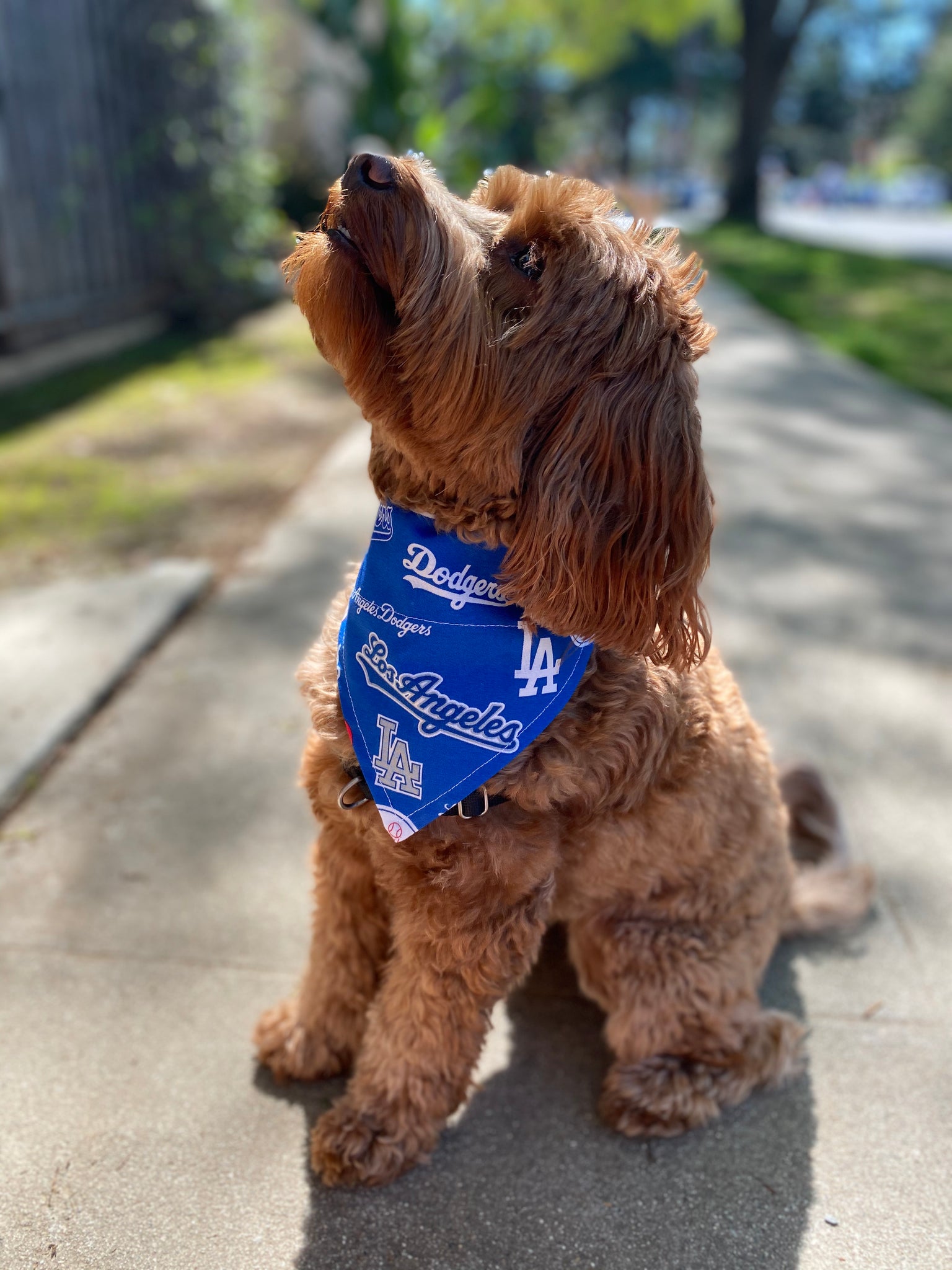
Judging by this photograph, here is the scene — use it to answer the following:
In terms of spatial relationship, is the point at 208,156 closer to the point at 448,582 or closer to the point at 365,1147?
the point at 448,582

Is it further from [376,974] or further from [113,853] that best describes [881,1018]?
[113,853]

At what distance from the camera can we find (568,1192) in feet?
6.28

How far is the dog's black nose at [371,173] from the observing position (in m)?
1.47

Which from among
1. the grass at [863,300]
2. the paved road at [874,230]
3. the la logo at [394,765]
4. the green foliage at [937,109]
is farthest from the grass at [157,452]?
the green foliage at [937,109]

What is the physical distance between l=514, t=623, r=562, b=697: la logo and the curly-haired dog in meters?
0.08

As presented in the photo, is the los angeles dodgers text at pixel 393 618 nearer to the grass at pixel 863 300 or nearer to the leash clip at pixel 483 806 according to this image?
the leash clip at pixel 483 806

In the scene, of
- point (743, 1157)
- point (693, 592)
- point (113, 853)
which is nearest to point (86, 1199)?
point (113, 853)

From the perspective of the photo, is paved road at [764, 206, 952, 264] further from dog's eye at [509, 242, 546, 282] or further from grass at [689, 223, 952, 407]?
dog's eye at [509, 242, 546, 282]

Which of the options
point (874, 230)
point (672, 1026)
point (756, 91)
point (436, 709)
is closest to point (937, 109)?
point (874, 230)

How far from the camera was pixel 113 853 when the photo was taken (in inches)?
106

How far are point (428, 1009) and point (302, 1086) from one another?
0.49 meters

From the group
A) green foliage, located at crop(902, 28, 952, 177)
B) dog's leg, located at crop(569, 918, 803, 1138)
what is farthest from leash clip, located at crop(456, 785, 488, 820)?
green foliage, located at crop(902, 28, 952, 177)

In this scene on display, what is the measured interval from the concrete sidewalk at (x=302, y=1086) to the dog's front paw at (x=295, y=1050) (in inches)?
1.4

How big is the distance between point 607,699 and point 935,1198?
1.22 m
